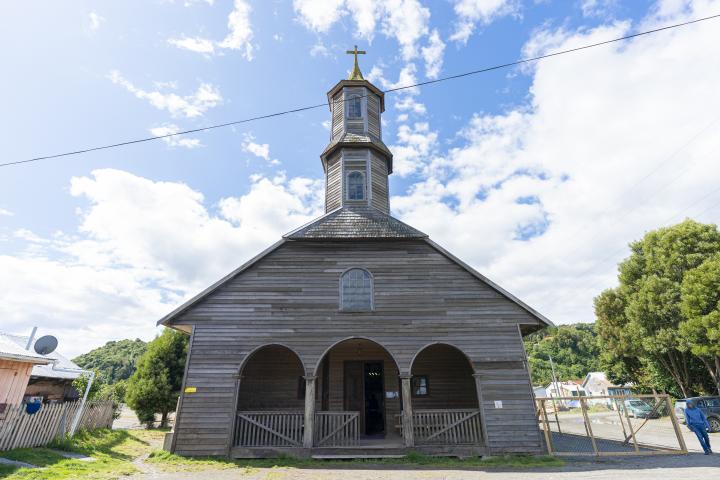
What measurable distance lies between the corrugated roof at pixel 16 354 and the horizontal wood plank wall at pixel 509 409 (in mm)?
14254

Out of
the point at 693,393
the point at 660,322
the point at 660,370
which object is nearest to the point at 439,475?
the point at 660,322

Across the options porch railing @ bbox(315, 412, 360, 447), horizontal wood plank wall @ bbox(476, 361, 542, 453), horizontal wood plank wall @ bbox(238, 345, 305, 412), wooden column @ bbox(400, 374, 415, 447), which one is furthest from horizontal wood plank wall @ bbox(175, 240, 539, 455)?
horizontal wood plank wall @ bbox(238, 345, 305, 412)

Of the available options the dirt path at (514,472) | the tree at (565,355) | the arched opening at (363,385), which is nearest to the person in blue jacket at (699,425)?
the dirt path at (514,472)

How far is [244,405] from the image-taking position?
13.3 meters

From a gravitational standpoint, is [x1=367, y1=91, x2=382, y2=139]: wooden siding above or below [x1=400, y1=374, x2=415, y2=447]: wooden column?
above

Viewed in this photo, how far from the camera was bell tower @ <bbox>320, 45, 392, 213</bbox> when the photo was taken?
54.0 ft

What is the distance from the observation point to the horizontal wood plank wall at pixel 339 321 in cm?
1101

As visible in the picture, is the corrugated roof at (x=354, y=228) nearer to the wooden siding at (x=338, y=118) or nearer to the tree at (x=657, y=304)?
the wooden siding at (x=338, y=118)

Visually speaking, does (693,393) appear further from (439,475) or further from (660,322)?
(439,475)

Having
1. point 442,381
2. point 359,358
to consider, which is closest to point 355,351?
point 359,358

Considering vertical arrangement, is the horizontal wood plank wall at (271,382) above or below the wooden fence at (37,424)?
above

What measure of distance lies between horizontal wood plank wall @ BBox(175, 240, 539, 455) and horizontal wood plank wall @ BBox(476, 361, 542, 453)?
0.03m

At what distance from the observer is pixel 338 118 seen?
1867cm

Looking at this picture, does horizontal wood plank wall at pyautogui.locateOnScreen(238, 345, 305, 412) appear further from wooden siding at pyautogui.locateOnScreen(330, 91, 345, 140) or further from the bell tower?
wooden siding at pyautogui.locateOnScreen(330, 91, 345, 140)
